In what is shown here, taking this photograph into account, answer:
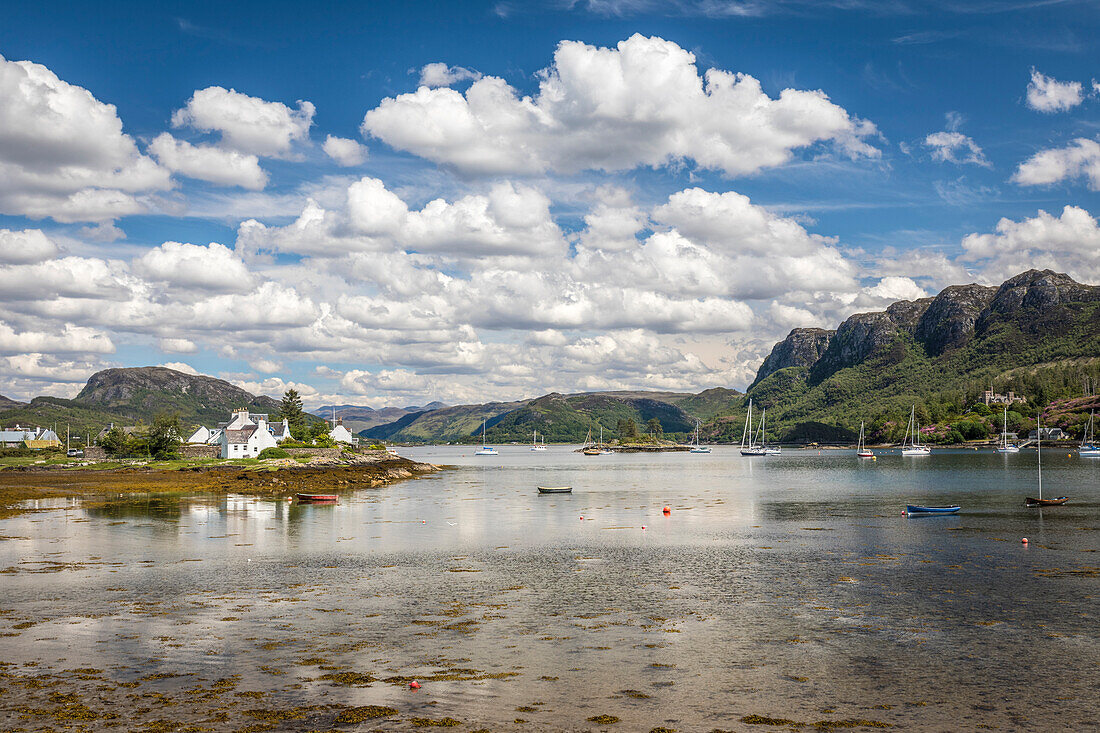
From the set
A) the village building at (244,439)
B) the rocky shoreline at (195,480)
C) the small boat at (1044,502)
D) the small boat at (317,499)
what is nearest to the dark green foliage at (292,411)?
the village building at (244,439)

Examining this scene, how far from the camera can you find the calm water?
66.1 feet

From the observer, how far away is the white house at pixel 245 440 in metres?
146

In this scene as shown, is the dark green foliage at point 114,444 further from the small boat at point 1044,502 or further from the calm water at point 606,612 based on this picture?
the small boat at point 1044,502

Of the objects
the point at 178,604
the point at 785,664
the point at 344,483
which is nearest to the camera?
the point at 785,664

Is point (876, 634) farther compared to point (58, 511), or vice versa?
point (58, 511)

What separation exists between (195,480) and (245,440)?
42386mm

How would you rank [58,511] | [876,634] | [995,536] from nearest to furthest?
1. [876,634]
2. [995,536]
3. [58,511]

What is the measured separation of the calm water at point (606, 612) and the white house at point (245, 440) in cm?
8281

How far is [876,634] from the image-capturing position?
87.7 feet

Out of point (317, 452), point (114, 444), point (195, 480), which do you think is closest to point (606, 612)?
point (195, 480)

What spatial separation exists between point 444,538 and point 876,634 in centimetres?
3553

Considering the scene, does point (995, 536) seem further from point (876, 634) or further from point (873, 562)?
point (876, 634)

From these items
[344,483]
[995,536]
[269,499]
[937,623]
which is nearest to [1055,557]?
[995,536]

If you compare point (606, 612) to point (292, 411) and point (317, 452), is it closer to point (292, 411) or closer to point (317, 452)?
point (317, 452)
